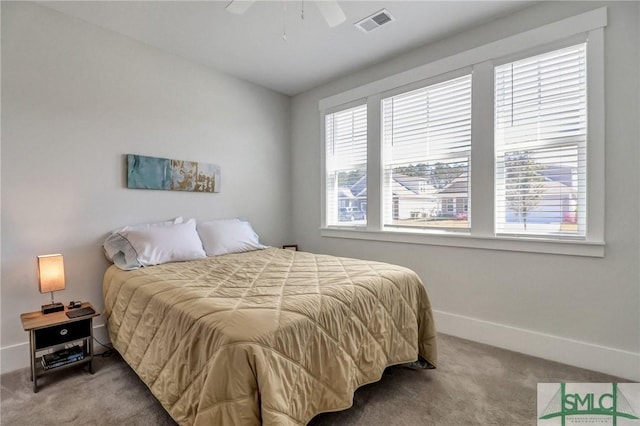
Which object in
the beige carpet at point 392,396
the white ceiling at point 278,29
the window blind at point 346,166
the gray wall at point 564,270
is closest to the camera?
the beige carpet at point 392,396

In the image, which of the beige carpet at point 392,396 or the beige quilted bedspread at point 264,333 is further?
the beige carpet at point 392,396

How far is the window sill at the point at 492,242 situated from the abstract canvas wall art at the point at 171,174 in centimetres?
170

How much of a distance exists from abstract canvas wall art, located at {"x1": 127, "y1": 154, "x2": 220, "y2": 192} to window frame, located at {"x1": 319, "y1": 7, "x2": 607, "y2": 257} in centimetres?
166

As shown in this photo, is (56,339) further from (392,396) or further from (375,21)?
(375,21)

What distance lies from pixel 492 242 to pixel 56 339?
339cm

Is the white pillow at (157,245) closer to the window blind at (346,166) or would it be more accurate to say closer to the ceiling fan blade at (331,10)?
the window blind at (346,166)

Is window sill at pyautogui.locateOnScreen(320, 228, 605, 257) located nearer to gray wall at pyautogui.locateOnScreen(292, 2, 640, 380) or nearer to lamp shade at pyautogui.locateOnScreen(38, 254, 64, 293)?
gray wall at pyautogui.locateOnScreen(292, 2, 640, 380)

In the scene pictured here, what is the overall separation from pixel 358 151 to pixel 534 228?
1930 mm

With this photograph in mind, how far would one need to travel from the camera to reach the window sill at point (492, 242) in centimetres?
220

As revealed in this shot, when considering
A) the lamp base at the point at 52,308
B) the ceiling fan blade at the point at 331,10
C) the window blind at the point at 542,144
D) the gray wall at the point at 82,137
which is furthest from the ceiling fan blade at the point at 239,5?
the lamp base at the point at 52,308

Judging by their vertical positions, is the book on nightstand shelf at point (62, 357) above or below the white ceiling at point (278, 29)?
below

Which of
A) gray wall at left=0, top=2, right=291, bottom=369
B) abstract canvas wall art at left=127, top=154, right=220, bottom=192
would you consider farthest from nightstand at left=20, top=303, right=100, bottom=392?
abstract canvas wall art at left=127, top=154, right=220, bottom=192

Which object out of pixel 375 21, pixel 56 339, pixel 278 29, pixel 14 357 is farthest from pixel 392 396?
pixel 278 29

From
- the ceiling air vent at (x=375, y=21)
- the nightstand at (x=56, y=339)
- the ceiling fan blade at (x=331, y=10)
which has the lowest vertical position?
the nightstand at (x=56, y=339)
